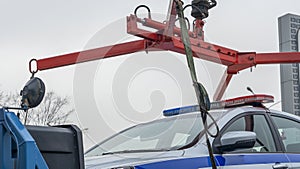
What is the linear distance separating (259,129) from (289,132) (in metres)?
0.43

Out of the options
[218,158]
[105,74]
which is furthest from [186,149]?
[105,74]

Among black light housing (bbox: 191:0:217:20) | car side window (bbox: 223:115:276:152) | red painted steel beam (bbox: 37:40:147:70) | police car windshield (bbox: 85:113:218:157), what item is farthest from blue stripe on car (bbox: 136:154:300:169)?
black light housing (bbox: 191:0:217:20)

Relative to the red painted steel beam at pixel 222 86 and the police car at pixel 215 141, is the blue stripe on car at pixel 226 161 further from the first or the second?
the red painted steel beam at pixel 222 86

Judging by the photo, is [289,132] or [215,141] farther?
[289,132]

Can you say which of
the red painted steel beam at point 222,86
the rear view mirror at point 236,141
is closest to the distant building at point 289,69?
the red painted steel beam at point 222,86

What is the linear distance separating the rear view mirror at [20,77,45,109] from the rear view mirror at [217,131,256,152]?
5.64ft

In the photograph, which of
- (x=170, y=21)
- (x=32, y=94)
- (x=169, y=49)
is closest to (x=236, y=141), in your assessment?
(x=169, y=49)

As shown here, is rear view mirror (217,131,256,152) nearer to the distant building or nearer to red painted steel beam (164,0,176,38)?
red painted steel beam (164,0,176,38)

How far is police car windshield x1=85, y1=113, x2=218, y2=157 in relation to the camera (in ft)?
13.4

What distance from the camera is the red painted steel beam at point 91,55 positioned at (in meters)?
4.19

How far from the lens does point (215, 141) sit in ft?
12.9

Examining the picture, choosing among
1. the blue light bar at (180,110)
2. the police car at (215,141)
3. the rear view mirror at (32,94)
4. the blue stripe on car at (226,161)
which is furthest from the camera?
the blue light bar at (180,110)

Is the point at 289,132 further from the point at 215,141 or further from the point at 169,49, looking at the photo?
the point at 169,49

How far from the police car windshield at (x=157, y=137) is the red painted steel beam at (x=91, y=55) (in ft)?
2.30
